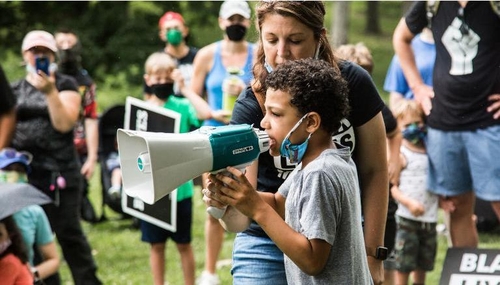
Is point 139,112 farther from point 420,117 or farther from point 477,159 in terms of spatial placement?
point 477,159

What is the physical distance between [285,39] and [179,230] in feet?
12.4

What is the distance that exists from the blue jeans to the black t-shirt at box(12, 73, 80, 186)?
356 centimetres

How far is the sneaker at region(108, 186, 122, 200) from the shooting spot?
10.5 m

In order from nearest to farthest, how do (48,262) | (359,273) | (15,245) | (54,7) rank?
(359,273) → (15,245) → (48,262) → (54,7)

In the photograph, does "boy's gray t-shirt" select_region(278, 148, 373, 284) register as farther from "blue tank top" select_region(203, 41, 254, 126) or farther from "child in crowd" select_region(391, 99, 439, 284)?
"blue tank top" select_region(203, 41, 254, 126)

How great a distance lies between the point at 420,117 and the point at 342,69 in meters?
3.18

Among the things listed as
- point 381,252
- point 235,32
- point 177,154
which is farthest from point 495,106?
point 177,154

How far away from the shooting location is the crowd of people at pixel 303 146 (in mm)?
3438

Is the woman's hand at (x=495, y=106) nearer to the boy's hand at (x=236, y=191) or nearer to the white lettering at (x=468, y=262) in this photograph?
the white lettering at (x=468, y=262)

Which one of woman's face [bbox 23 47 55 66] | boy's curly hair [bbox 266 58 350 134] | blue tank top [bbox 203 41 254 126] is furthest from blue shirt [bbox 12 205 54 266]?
boy's curly hair [bbox 266 58 350 134]

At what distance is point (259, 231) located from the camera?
402 cm

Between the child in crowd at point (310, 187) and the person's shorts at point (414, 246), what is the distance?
11.3 ft

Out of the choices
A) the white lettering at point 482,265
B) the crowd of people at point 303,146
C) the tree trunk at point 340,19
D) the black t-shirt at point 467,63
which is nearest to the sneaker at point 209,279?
the crowd of people at point 303,146

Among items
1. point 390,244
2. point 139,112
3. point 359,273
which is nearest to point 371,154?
point 359,273
